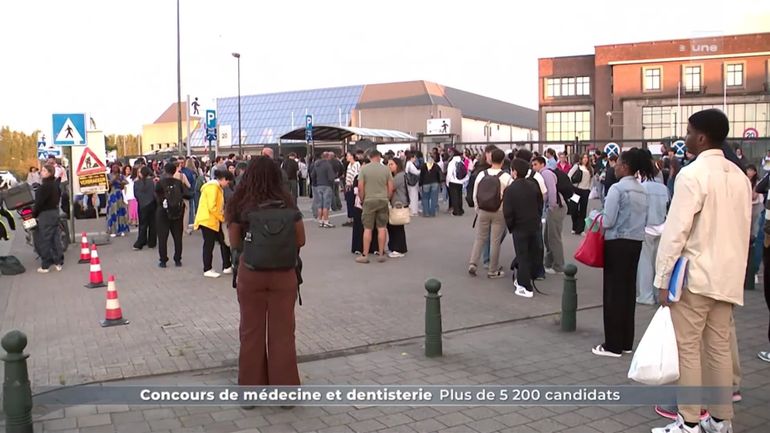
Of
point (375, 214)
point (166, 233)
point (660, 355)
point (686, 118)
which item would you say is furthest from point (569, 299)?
point (686, 118)

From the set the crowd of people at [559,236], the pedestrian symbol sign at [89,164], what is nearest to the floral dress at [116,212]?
the pedestrian symbol sign at [89,164]

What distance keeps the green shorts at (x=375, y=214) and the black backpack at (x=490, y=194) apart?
85.7 inches

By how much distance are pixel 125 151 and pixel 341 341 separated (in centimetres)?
12656

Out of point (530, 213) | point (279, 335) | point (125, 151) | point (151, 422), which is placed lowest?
point (151, 422)

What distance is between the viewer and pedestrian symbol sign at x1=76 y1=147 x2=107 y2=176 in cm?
1545

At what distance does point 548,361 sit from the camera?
633 centimetres

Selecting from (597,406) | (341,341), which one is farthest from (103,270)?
(597,406)

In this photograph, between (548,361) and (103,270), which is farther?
(103,270)

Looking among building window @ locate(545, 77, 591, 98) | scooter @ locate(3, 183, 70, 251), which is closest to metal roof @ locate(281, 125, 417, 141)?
scooter @ locate(3, 183, 70, 251)

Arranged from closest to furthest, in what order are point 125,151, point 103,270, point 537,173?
point 537,173
point 103,270
point 125,151

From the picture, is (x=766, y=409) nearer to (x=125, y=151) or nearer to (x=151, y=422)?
(x=151, y=422)

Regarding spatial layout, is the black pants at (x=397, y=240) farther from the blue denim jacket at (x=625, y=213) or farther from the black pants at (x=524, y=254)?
the blue denim jacket at (x=625, y=213)

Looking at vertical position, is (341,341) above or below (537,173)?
below

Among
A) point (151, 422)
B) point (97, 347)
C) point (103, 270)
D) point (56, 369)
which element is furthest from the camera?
point (103, 270)
